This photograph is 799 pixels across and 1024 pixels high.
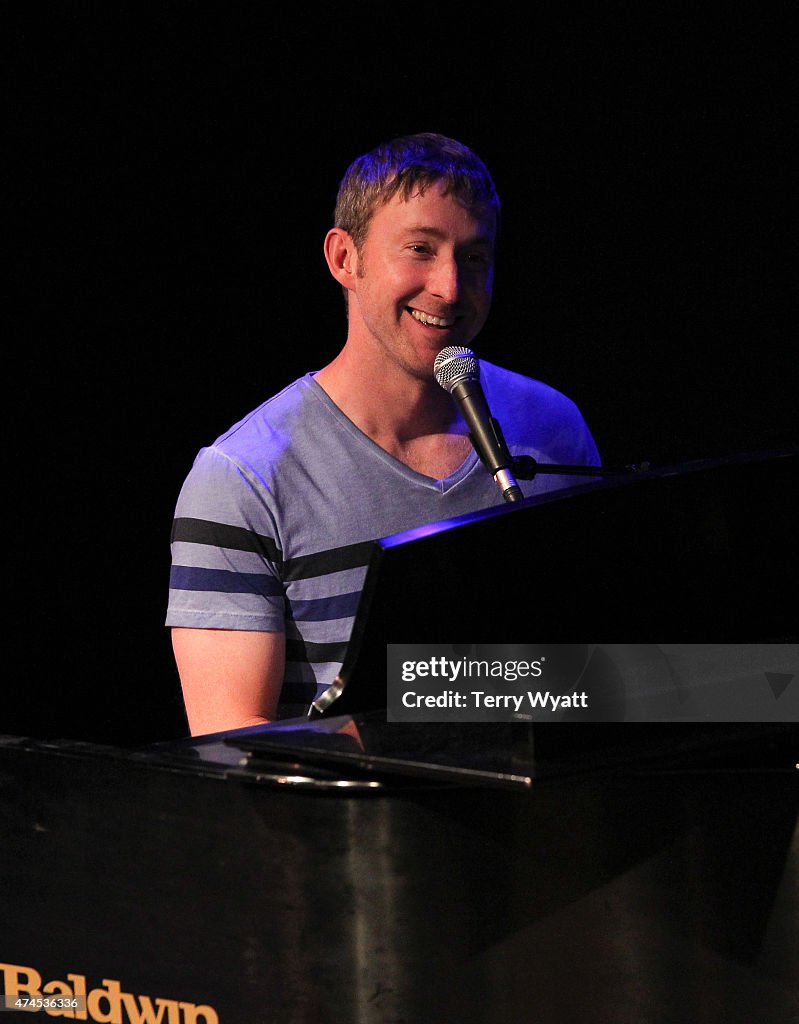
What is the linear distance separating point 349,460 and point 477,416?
0.63m

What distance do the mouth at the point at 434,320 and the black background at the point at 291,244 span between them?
88 centimetres

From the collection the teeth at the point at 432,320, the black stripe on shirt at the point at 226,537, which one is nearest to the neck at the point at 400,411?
the teeth at the point at 432,320

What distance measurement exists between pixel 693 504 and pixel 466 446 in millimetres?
1004

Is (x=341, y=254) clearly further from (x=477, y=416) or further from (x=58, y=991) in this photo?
(x=58, y=991)

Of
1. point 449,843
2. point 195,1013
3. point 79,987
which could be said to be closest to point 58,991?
point 79,987

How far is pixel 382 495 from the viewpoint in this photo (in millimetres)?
2471

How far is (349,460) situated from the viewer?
2480 mm

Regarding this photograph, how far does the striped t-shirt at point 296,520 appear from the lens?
2347mm

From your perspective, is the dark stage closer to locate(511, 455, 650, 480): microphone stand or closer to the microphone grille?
the microphone grille

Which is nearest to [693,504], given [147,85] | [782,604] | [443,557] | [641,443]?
[782,604]

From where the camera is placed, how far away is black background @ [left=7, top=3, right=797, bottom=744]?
121 inches

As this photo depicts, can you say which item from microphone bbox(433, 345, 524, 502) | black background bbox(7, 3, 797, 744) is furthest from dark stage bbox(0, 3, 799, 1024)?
microphone bbox(433, 345, 524, 502)

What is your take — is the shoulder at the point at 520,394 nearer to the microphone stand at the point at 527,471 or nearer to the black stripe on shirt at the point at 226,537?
the black stripe on shirt at the point at 226,537

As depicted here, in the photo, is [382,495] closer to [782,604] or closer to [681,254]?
[782,604]
